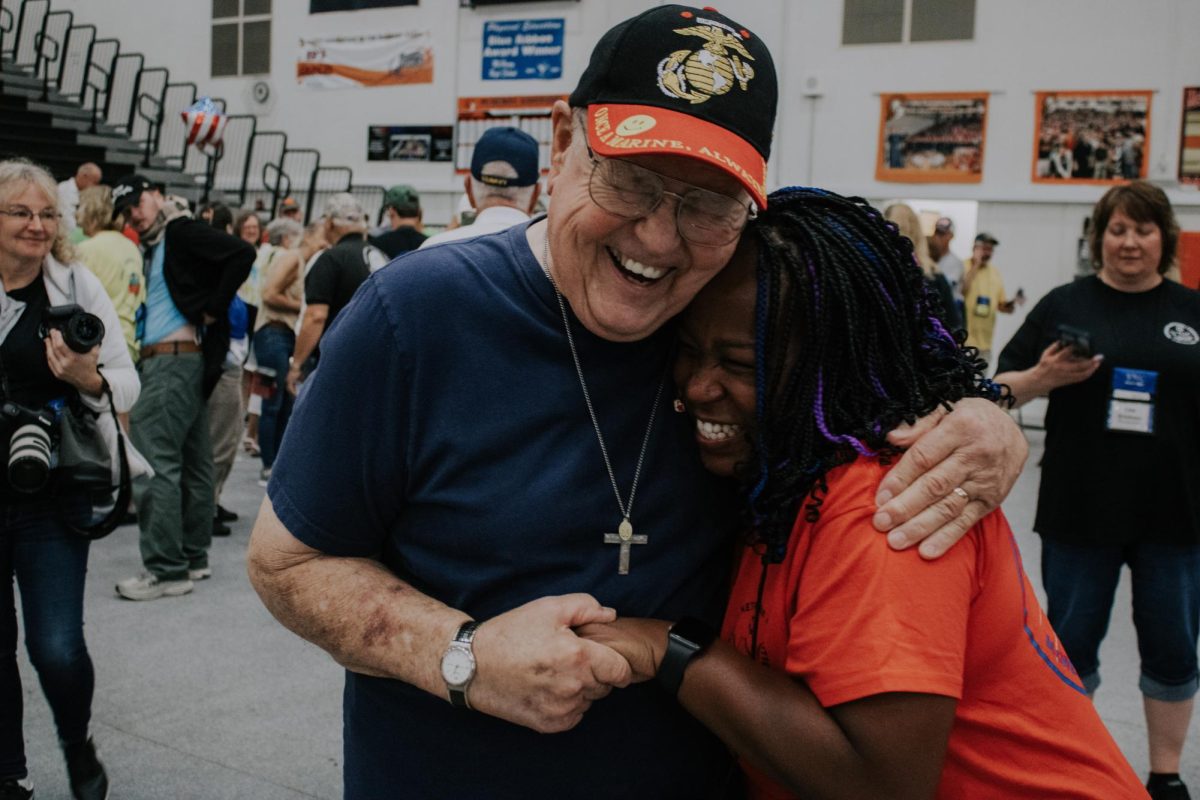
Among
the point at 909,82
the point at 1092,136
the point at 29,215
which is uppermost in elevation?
the point at 909,82

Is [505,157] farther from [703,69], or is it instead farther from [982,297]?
[982,297]

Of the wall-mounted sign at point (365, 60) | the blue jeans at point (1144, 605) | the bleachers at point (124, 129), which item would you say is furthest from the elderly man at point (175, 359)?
the wall-mounted sign at point (365, 60)

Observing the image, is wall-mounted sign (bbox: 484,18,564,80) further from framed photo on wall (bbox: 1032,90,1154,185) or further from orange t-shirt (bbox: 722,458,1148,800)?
orange t-shirt (bbox: 722,458,1148,800)

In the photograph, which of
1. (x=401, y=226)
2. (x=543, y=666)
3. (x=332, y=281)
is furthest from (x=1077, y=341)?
(x=401, y=226)

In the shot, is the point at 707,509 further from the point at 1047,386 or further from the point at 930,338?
the point at 1047,386

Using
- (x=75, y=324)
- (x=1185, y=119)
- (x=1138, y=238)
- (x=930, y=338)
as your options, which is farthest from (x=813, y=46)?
(x=930, y=338)

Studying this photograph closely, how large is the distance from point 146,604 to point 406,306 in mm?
4076

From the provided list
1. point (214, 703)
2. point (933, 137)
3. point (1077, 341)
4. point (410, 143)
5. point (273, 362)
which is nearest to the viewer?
point (1077, 341)

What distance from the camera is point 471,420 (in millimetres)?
1258

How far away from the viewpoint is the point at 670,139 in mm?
1161

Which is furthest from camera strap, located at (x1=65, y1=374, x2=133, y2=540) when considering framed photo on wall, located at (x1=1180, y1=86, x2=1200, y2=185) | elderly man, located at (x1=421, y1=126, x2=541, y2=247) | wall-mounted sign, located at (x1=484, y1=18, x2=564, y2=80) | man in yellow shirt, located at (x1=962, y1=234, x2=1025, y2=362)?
wall-mounted sign, located at (x1=484, y1=18, x2=564, y2=80)

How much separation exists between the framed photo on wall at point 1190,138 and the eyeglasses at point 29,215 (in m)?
12.9

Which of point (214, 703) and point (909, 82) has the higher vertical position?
point (909, 82)

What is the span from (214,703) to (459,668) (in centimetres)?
290
